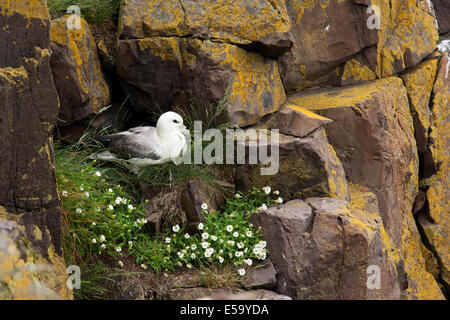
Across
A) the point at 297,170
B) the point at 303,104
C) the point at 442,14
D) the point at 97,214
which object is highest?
the point at 442,14

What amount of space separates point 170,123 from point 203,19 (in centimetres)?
103

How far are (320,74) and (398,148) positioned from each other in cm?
111

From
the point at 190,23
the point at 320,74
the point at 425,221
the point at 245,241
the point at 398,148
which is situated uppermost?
the point at 190,23

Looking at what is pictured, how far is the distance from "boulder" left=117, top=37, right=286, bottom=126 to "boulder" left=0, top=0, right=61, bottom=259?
1568 millimetres

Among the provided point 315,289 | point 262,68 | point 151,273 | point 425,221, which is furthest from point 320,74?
point 151,273

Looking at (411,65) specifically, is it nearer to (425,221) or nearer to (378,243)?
(425,221)

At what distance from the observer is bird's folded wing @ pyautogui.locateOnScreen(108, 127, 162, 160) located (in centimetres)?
432

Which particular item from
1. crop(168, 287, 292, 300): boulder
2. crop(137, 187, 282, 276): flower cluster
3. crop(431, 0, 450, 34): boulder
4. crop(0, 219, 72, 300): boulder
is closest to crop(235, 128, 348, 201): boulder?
crop(137, 187, 282, 276): flower cluster

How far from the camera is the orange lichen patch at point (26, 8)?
292 centimetres

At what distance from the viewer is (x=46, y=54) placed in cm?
309

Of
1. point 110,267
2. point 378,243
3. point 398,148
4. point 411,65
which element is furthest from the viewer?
point 411,65

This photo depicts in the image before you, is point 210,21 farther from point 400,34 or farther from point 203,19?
point 400,34

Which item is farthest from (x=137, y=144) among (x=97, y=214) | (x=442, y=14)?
(x=442, y=14)

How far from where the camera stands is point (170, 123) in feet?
14.3
